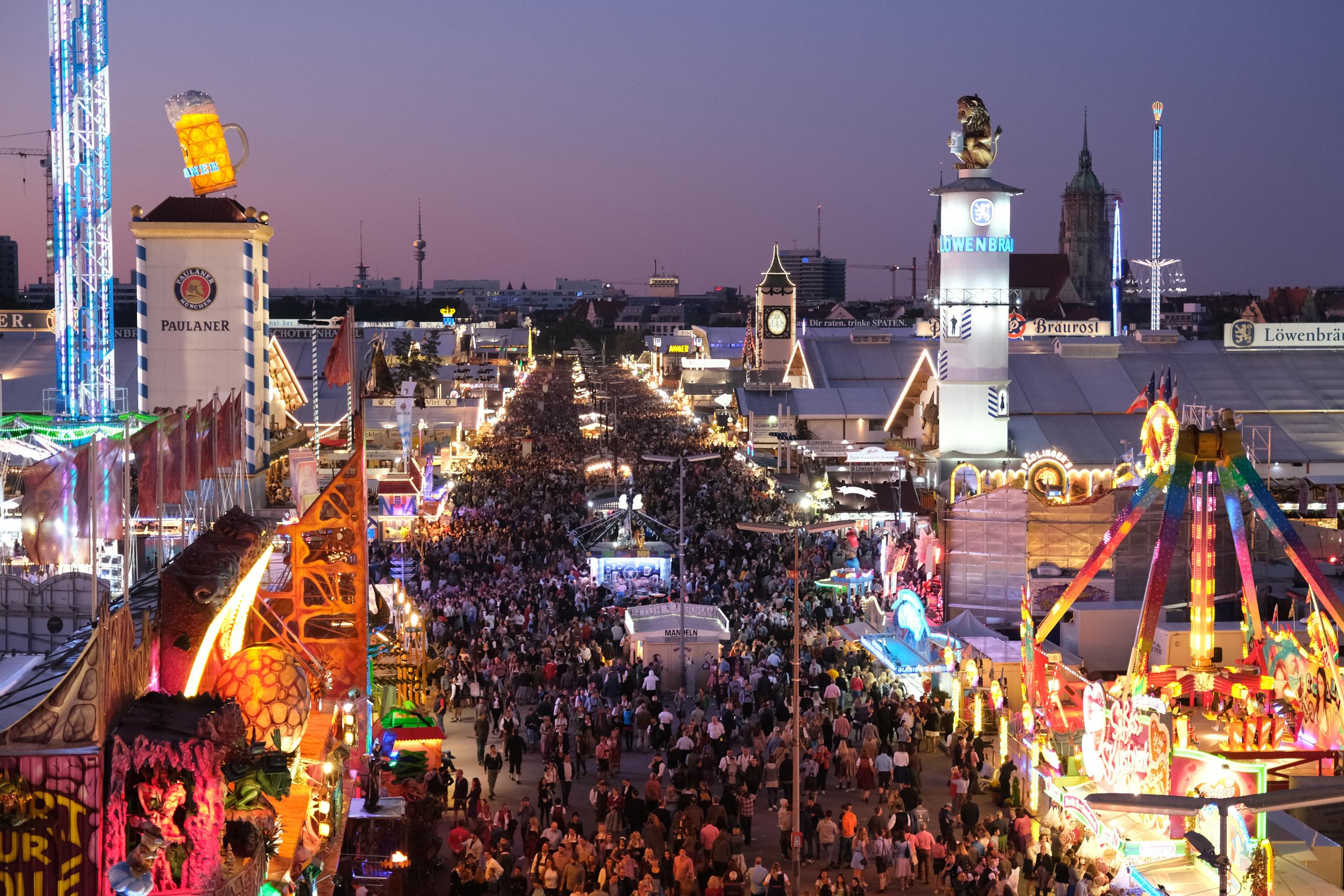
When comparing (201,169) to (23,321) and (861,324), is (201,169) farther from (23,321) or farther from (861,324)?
(861,324)

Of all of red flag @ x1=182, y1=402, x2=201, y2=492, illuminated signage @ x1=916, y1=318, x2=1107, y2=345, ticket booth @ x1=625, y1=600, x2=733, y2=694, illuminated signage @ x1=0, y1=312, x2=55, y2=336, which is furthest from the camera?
illuminated signage @ x1=916, y1=318, x2=1107, y2=345

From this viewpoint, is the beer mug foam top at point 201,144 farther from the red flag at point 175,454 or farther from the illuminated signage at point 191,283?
the red flag at point 175,454

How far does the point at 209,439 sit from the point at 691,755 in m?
7.11

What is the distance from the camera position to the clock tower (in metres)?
77.1

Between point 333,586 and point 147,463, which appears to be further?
point 147,463

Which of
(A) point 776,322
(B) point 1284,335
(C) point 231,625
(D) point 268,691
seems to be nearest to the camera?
(D) point 268,691

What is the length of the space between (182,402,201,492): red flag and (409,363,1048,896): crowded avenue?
175 inches

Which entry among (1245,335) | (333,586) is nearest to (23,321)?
(333,586)

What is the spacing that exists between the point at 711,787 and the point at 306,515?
19.7 feet

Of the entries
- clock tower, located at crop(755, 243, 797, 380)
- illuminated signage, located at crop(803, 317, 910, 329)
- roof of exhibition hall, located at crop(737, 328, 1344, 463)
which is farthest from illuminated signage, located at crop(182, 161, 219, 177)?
illuminated signage, located at crop(803, 317, 910, 329)

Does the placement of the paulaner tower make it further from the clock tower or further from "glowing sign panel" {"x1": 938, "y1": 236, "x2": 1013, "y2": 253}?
the clock tower

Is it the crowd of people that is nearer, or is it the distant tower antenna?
the crowd of people

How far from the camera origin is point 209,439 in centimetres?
1955

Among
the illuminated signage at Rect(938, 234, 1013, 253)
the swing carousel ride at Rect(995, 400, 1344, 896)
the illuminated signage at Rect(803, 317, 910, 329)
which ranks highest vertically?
the illuminated signage at Rect(938, 234, 1013, 253)
